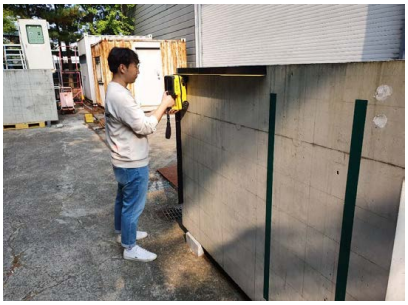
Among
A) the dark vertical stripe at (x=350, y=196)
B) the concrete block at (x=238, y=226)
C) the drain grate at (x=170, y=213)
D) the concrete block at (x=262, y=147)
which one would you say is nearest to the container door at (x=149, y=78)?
the drain grate at (x=170, y=213)

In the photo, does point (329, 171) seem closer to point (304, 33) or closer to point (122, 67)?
point (122, 67)

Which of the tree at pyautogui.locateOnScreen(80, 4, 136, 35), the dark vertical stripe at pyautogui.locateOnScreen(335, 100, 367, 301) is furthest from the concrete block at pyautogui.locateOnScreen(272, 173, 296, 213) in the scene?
the tree at pyautogui.locateOnScreen(80, 4, 136, 35)

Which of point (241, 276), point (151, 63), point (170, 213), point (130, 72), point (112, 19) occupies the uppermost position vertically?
point (112, 19)

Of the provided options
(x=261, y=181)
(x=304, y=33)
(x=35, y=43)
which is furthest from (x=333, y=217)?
(x=35, y=43)

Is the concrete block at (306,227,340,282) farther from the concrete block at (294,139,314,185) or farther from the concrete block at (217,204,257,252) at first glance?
the concrete block at (217,204,257,252)

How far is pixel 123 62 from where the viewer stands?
245 cm

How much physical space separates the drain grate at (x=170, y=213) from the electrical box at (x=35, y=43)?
10.3 metres

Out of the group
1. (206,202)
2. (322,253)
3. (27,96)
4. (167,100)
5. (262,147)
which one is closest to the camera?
(322,253)

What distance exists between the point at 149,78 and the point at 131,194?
8.74 m

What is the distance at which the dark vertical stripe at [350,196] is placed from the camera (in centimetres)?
130

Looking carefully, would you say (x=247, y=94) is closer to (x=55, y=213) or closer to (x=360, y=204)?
(x=360, y=204)

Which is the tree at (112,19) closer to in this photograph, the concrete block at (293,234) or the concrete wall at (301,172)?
the concrete wall at (301,172)

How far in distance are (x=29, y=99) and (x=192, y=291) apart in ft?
29.9

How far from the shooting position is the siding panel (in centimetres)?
446
